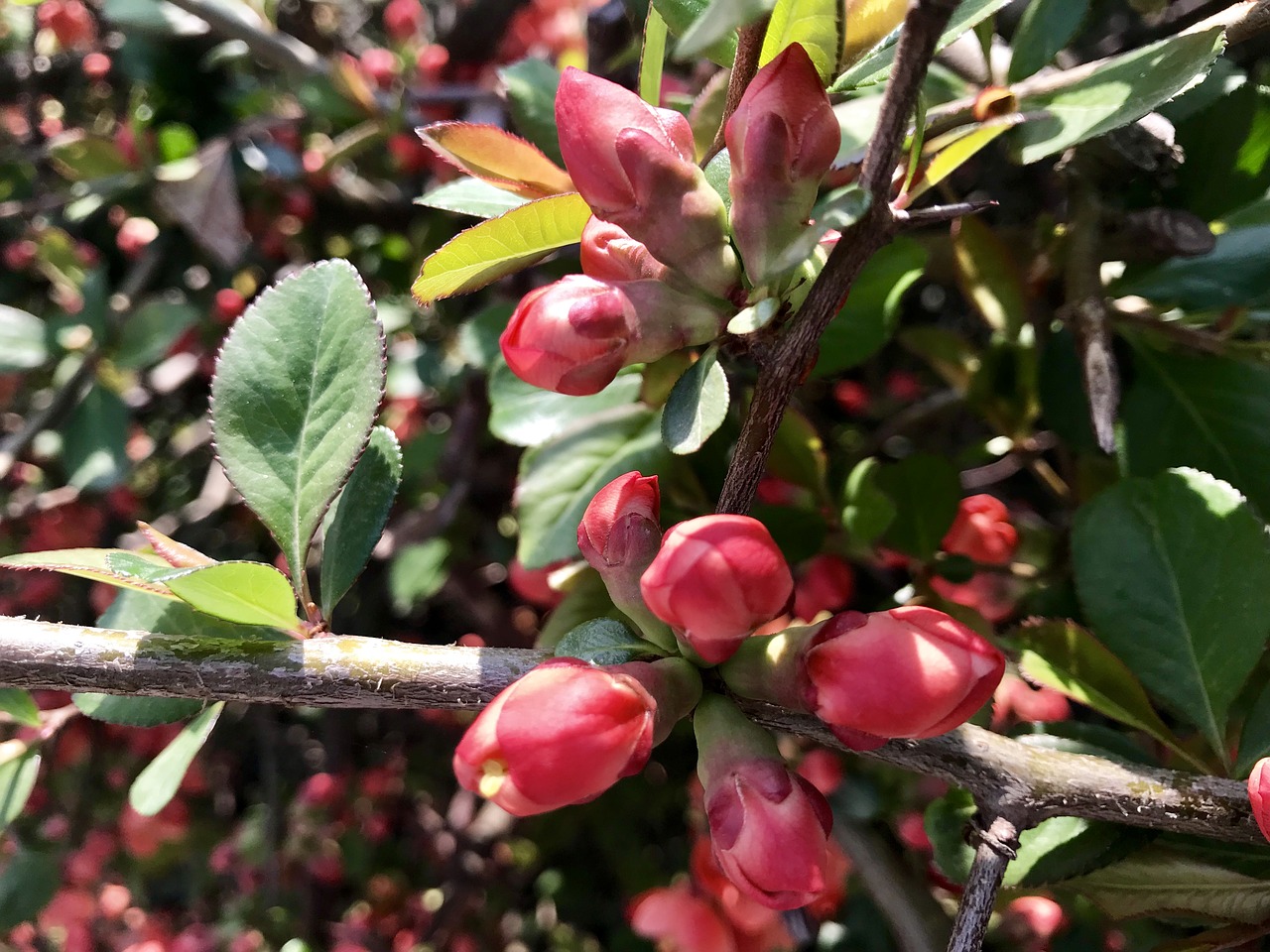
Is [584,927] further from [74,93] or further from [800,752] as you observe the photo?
[74,93]

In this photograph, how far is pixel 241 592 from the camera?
1.80ft

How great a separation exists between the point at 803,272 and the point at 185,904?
2.19 meters

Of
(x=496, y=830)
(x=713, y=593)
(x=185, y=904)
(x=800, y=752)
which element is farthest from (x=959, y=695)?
(x=185, y=904)

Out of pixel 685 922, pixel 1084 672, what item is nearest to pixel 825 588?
pixel 1084 672

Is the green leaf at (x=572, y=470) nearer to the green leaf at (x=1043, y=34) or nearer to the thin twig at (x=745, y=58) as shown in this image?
the thin twig at (x=745, y=58)

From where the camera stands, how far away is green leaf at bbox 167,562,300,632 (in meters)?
0.52

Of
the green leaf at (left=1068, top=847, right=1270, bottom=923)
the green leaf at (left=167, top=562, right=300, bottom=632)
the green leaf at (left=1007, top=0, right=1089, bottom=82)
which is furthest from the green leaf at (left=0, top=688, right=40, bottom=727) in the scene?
the green leaf at (left=1007, top=0, right=1089, bottom=82)

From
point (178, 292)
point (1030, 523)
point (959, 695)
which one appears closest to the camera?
point (959, 695)

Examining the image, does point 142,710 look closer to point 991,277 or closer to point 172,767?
point 172,767

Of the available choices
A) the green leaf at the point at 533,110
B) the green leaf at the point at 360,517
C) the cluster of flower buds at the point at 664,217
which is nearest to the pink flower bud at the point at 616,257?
the cluster of flower buds at the point at 664,217

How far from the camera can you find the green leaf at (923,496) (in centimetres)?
87

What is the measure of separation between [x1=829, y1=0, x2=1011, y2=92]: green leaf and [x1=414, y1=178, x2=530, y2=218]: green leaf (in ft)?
0.81

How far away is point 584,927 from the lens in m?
1.76

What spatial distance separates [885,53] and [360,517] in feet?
1.58
